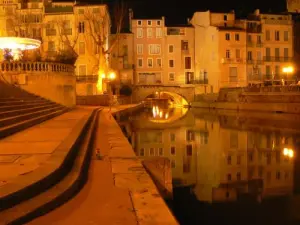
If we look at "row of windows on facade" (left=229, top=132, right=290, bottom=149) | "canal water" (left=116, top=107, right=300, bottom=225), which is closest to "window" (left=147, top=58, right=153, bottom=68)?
"canal water" (left=116, top=107, right=300, bottom=225)

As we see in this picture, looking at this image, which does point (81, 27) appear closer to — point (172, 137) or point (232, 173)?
point (172, 137)

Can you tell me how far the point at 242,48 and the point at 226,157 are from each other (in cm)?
5283

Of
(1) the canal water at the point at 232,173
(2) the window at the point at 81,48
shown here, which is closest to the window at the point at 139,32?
(2) the window at the point at 81,48

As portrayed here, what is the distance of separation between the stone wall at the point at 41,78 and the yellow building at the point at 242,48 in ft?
134

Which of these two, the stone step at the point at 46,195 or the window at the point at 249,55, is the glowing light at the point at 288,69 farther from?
the stone step at the point at 46,195

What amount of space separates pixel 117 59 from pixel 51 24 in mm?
14837

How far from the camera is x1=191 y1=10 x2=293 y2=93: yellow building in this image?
71312mm

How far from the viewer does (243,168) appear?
1938 cm

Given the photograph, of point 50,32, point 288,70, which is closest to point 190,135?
point 50,32

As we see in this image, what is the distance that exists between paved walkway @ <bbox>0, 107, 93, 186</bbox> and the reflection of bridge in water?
365 centimetres

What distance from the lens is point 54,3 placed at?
6881 cm

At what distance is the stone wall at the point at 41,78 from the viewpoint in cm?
3191

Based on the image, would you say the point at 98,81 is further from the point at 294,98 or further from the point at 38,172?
the point at 38,172

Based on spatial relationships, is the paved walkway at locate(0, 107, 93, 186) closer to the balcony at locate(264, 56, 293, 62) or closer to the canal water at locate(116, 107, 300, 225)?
the canal water at locate(116, 107, 300, 225)
